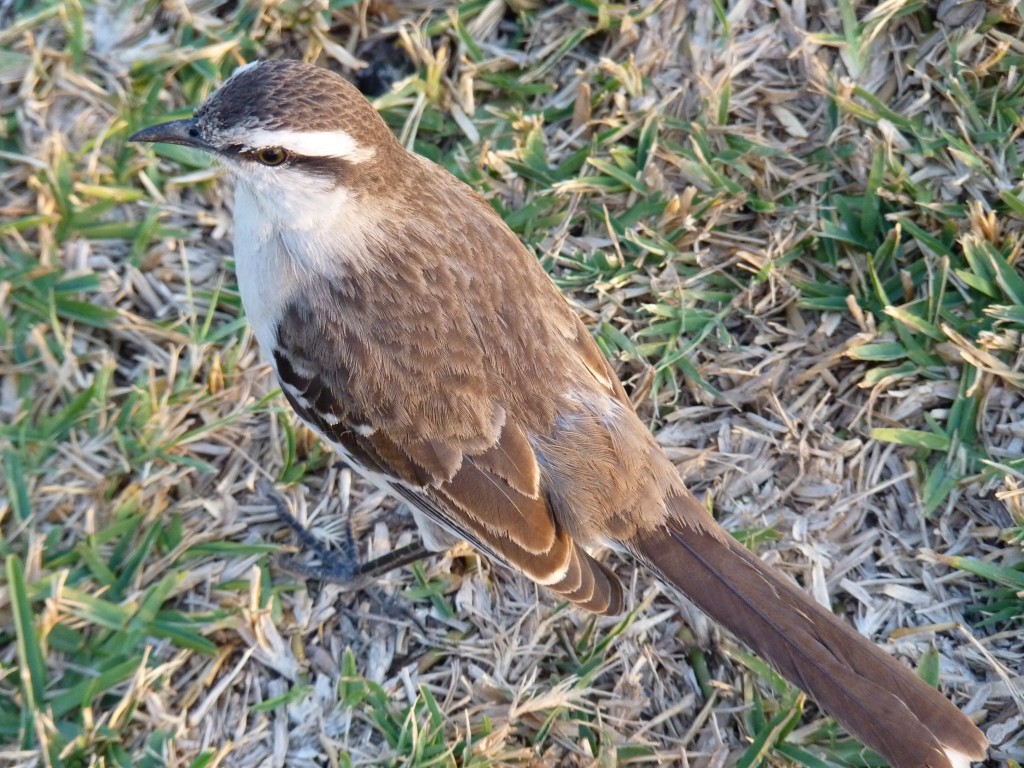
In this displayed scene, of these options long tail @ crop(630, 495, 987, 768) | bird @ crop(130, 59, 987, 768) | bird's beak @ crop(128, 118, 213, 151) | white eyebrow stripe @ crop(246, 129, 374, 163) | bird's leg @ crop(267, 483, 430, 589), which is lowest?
bird's leg @ crop(267, 483, 430, 589)

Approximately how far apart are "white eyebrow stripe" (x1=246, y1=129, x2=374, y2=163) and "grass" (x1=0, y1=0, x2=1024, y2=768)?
1.31 m

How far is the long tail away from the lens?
4.00 m

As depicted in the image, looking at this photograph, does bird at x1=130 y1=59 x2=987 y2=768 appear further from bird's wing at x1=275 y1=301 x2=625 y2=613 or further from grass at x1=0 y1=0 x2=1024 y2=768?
grass at x1=0 y1=0 x2=1024 y2=768

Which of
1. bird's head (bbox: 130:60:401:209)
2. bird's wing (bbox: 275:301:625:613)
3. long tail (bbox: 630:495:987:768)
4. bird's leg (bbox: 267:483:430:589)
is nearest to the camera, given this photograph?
long tail (bbox: 630:495:987:768)

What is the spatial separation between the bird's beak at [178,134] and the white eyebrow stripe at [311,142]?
0.94 feet

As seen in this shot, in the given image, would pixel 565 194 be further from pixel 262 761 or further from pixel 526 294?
pixel 262 761

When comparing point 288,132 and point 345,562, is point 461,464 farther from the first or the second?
point 288,132

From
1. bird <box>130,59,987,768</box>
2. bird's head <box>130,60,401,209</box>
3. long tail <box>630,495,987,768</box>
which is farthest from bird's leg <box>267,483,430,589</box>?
bird's head <box>130,60,401,209</box>

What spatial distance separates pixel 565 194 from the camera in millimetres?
5602

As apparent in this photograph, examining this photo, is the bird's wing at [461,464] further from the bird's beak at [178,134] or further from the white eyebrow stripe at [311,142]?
the bird's beak at [178,134]

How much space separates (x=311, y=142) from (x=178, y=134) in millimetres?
641

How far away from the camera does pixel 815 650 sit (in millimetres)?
4164

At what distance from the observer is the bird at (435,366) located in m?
4.38

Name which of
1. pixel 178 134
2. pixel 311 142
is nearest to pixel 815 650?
pixel 311 142
